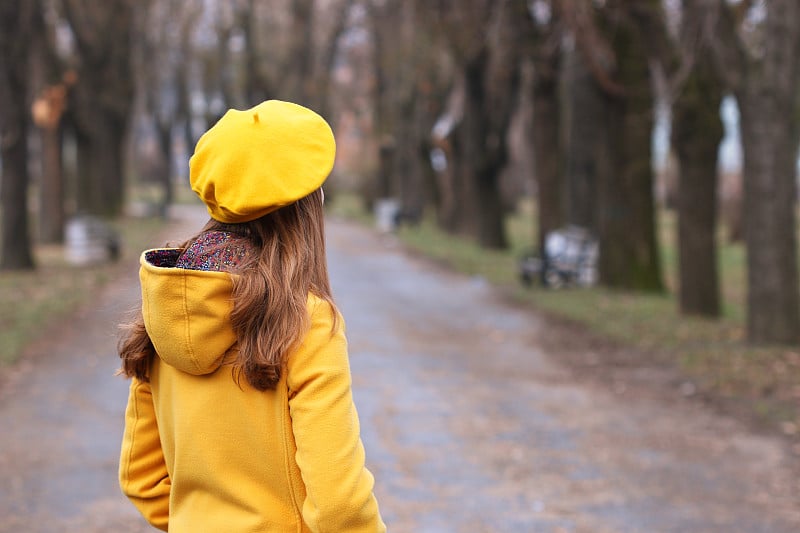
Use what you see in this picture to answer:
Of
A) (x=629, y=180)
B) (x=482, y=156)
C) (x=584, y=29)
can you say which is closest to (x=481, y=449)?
(x=584, y=29)

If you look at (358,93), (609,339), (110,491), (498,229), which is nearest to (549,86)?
(498,229)

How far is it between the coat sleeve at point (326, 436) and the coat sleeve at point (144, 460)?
0.50m

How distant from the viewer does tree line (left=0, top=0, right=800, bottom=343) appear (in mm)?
10227

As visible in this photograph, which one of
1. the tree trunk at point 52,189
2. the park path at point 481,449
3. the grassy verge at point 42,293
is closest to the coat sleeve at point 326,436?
the park path at point 481,449

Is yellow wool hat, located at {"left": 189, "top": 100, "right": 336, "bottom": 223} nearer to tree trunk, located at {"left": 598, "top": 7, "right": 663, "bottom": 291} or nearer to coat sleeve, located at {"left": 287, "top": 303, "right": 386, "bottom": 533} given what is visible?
coat sleeve, located at {"left": 287, "top": 303, "right": 386, "bottom": 533}

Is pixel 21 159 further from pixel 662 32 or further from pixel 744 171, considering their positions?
pixel 744 171

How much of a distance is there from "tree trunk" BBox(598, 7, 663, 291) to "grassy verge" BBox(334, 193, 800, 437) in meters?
0.49

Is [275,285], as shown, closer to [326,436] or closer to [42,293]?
[326,436]

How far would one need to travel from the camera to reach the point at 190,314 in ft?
7.29

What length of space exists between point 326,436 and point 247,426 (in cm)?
21

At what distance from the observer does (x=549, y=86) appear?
19.1 metres

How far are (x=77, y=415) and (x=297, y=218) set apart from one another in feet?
21.1

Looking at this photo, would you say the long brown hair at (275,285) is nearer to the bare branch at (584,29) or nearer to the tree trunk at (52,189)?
the bare branch at (584,29)

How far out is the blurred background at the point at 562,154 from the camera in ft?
33.4
